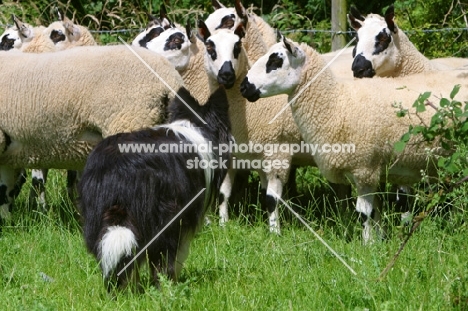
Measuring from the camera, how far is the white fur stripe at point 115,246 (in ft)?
14.7

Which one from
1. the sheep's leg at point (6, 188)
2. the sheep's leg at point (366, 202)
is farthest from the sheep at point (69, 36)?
the sheep's leg at point (366, 202)

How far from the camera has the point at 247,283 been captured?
5.11 metres

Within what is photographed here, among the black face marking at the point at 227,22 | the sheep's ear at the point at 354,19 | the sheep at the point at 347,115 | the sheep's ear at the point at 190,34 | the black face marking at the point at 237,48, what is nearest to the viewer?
the sheep at the point at 347,115

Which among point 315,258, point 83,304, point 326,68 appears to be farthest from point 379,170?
point 83,304

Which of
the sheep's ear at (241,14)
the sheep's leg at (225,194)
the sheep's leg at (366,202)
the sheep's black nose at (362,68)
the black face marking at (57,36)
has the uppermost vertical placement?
the sheep's ear at (241,14)

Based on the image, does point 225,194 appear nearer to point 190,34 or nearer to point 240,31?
point 240,31

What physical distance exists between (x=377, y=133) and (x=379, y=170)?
0.28 metres

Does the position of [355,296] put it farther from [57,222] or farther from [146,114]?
[57,222]

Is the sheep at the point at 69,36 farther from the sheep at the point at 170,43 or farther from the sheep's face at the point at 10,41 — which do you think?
the sheep at the point at 170,43

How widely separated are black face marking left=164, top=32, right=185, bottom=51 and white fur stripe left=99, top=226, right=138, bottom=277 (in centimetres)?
369

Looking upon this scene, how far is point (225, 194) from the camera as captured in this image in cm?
762

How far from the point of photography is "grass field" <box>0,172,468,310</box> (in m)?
4.47

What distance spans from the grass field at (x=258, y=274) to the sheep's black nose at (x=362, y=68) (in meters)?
1.50

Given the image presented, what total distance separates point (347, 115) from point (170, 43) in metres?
2.22
